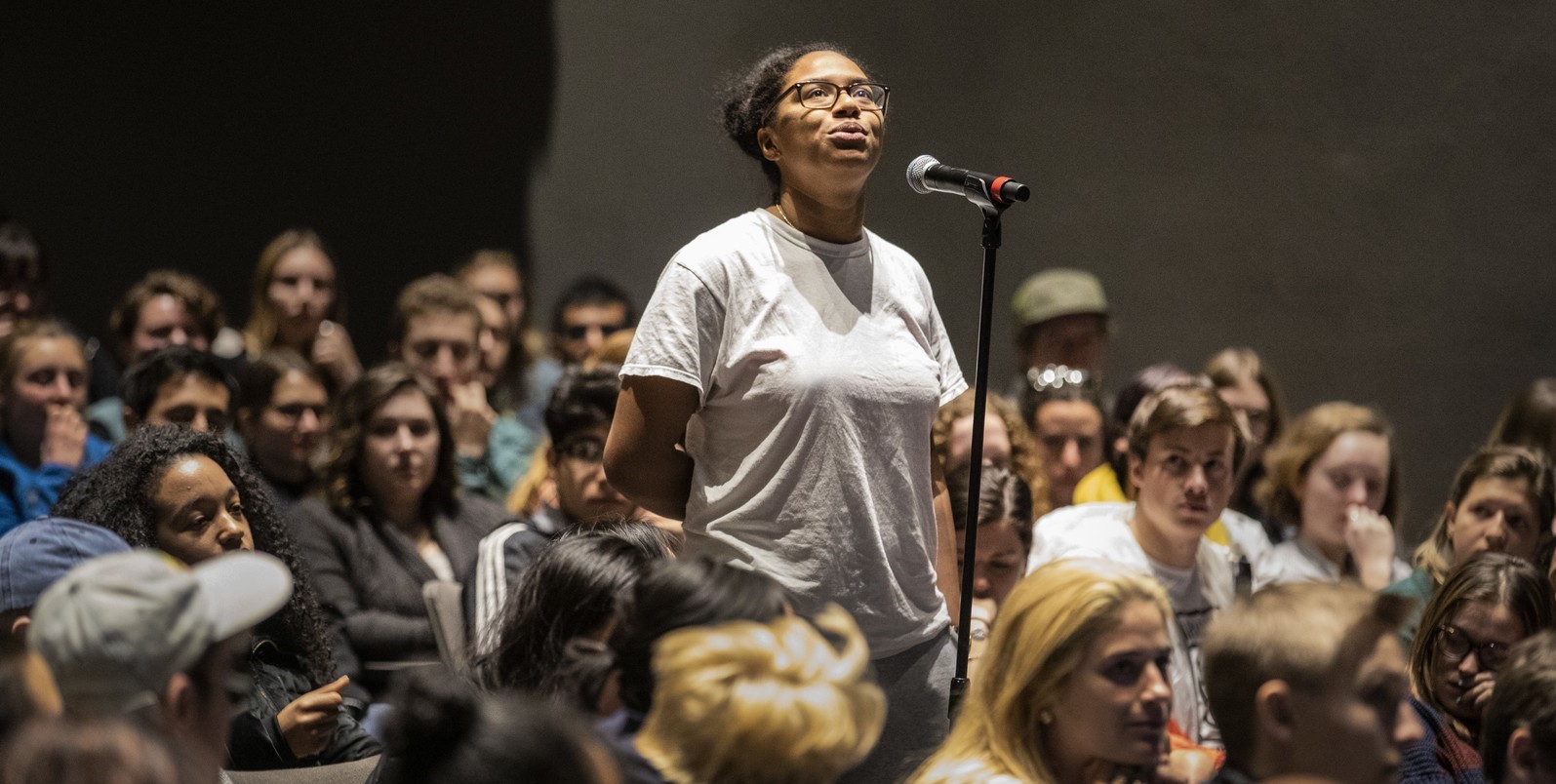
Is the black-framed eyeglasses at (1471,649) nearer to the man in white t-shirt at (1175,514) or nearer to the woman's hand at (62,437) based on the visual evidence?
the man in white t-shirt at (1175,514)

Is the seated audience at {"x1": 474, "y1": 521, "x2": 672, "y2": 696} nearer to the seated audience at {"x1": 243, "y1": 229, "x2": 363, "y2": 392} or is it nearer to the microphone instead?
the microphone

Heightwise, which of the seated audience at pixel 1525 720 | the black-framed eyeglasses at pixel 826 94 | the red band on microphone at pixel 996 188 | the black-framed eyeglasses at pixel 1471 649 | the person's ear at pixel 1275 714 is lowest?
the black-framed eyeglasses at pixel 1471 649

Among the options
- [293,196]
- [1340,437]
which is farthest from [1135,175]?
[293,196]

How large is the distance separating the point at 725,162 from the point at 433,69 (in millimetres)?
1305

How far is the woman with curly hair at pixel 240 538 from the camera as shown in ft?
8.59

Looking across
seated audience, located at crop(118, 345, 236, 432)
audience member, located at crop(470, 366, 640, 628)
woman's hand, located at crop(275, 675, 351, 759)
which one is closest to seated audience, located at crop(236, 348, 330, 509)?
seated audience, located at crop(118, 345, 236, 432)

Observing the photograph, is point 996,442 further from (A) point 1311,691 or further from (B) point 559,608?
(A) point 1311,691

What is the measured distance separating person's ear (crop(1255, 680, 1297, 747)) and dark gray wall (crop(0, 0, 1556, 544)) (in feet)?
12.0

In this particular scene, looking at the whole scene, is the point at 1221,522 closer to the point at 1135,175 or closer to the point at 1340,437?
the point at 1340,437

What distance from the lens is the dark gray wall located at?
5.65m

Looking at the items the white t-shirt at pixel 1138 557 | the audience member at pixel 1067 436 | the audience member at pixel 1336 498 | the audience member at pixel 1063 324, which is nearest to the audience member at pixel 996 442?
the white t-shirt at pixel 1138 557

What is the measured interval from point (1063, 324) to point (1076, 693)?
3.41 metres

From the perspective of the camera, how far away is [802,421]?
232cm

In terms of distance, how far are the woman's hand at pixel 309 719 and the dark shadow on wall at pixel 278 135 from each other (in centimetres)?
380
